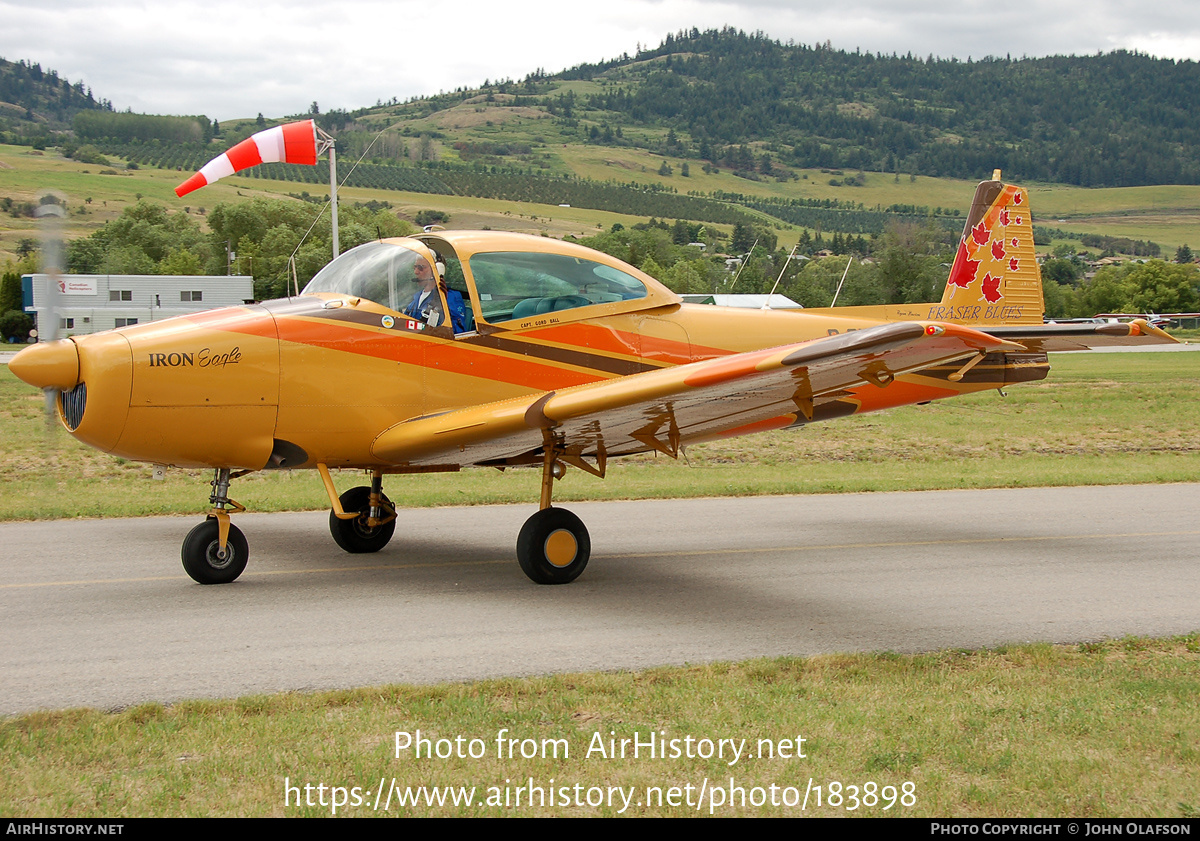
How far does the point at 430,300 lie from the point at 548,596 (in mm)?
2483

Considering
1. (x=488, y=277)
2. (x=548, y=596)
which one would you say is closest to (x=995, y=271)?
(x=488, y=277)

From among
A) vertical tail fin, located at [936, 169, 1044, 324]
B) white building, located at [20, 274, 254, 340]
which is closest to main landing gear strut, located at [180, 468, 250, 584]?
vertical tail fin, located at [936, 169, 1044, 324]

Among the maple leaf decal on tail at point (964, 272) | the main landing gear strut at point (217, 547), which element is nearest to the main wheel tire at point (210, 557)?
the main landing gear strut at point (217, 547)

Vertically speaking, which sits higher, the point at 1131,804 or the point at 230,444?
the point at 230,444

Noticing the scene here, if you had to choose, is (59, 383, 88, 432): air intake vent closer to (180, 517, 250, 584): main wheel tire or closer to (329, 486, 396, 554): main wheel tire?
(180, 517, 250, 584): main wheel tire

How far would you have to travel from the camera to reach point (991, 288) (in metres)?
10.9

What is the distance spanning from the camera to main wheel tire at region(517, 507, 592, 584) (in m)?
7.82

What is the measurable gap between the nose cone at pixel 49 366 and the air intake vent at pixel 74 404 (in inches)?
2.8

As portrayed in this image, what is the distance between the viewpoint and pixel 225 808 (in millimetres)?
3770

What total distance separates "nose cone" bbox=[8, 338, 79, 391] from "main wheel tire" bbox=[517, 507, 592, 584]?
3.31m

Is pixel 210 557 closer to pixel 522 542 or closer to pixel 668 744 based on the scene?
pixel 522 542

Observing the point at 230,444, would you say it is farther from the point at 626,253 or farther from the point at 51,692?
the point at 626,253

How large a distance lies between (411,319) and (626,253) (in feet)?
52.4
